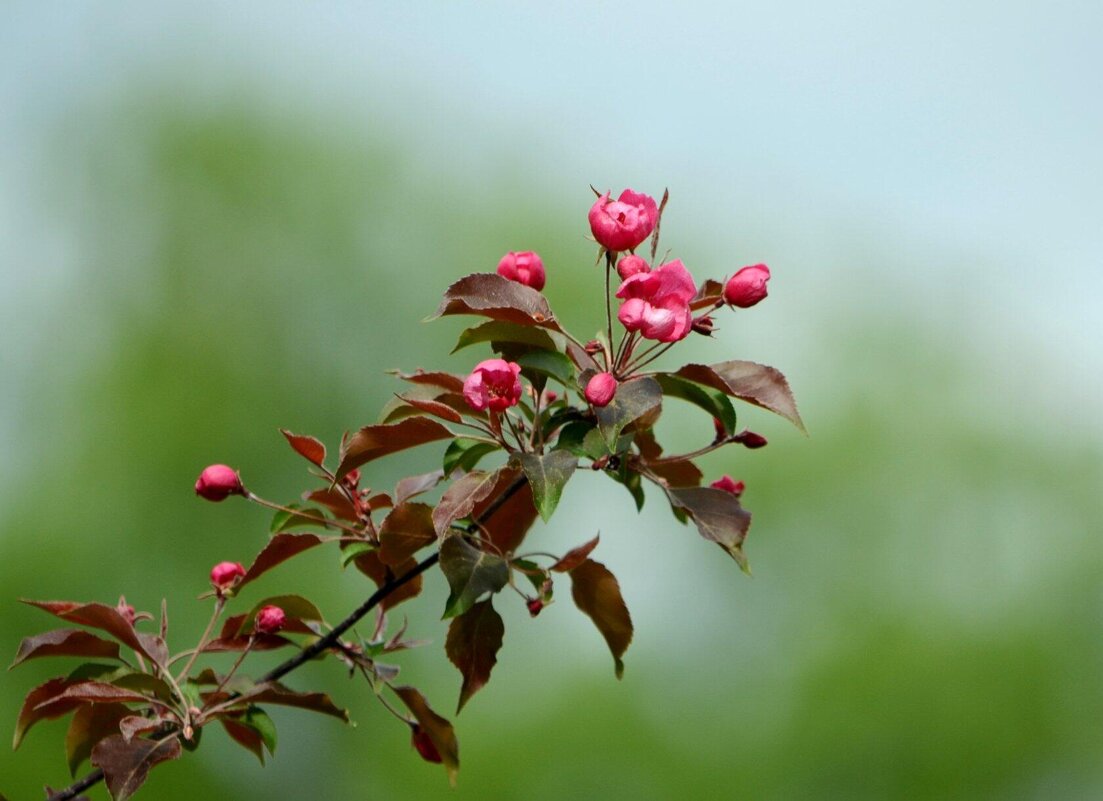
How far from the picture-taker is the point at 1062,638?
12266 mm

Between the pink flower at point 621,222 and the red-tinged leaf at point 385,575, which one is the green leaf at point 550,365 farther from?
the red-tinged leaf at point 385,575

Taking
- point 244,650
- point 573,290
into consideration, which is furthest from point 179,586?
point 244,650

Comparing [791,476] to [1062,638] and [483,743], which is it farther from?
[483,743]

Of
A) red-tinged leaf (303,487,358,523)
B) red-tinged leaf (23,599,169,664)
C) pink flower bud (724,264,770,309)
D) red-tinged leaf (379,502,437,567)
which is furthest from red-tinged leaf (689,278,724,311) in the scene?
red-tinged leaf (23,599,169,664)

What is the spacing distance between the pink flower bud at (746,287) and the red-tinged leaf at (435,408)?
1.38 ft

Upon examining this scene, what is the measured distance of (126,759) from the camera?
1726 mm

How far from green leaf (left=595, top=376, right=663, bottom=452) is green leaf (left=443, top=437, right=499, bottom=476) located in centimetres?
24

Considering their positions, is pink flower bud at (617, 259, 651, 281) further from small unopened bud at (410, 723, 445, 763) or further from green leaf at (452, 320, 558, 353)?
small unopened bud at (410, 723, 445, 763)

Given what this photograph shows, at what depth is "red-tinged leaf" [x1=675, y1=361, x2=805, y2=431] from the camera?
5.71ft

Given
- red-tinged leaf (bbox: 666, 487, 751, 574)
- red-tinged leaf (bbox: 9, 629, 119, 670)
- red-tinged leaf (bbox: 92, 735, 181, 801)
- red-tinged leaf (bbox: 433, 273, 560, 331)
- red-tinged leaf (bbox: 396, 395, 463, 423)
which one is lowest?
red-tinged leaf (bbox: 92, 735, 181, 801)

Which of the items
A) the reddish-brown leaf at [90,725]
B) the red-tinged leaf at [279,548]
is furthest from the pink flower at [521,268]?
the reddish-brown leaf at [90,725]

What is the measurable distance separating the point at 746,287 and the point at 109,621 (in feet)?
3.41

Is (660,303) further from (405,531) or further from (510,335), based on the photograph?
(405,531)

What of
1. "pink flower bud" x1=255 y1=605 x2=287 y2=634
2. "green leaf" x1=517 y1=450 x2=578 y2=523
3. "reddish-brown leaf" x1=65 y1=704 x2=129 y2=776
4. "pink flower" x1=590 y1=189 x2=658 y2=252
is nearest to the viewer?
"green leaf" x1=517 y1=450 x2=578 y2=523
